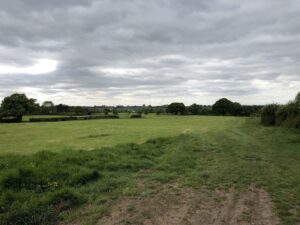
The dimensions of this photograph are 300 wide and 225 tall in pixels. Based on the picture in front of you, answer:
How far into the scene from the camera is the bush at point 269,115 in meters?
40.8

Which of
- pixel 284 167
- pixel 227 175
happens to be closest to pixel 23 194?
pixel 227 175

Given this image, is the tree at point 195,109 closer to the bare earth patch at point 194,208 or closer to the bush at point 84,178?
the bush at point 84,178

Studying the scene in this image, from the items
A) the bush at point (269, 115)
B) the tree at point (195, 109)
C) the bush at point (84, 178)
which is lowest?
the bush at point (84, 178)

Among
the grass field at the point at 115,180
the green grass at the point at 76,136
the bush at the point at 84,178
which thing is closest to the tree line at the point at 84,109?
the green grass at the point at 76,136

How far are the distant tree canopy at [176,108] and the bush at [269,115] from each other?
71871 millimetres

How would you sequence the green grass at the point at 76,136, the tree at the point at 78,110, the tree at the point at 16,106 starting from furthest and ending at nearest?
the tree at the point at 78,110
the tree at the point at 16,106
the green grass at the point at 76,136

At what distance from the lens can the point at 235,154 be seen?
47.2ft

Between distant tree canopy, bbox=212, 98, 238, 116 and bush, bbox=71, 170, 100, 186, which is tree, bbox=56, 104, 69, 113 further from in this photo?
bush, bbox=71, 170, 100, 186

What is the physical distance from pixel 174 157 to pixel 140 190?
5543mm

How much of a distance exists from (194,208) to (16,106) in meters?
77.1

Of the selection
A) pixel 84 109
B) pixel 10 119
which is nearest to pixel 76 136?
pixel 10 119

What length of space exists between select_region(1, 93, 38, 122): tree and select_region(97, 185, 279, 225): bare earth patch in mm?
70258

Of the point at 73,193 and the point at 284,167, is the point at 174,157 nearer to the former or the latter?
the point at 284,167

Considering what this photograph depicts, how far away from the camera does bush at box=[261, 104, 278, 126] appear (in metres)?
40.8
